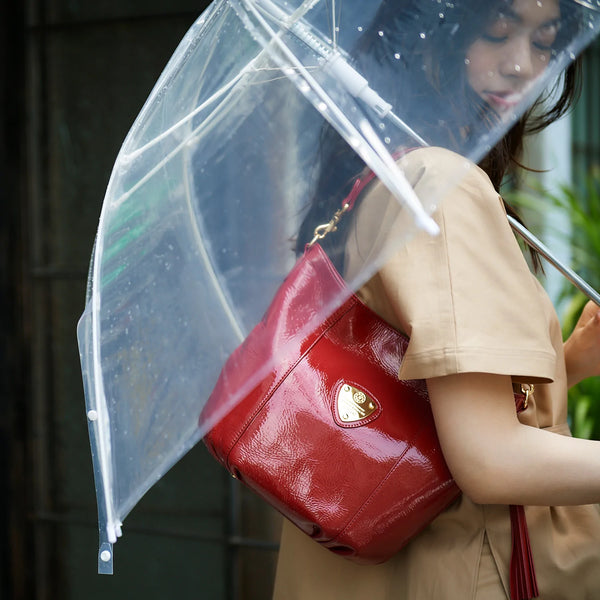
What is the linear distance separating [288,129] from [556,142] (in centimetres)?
297

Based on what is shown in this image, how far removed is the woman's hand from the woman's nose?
23.8 inches

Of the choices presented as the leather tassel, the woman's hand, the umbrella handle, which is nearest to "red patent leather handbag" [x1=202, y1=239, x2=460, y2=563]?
the leather tassel

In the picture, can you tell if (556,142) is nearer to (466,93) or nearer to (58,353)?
(58,353)

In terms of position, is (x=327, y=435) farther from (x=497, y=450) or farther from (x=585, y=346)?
(x=585, y=346)

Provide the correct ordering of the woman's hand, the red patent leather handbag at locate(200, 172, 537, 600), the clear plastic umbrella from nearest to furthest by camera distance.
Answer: the clear plastic umbrella → the red patent leather handbag at locate(200, 172, 537, 600) → the woman's hand

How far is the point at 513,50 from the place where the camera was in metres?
1.04

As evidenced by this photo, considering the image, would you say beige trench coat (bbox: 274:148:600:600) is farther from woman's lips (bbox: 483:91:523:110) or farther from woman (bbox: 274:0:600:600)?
woman's lips (bbox: 483:91:523:110)

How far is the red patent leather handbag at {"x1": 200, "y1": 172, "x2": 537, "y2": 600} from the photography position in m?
1.12

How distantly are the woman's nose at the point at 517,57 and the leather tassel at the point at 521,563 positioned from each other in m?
0.63

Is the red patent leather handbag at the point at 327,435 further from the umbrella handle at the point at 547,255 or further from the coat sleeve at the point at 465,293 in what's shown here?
the umbrella handle at the point at 547,255

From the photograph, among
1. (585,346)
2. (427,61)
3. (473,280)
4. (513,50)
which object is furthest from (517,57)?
(585,346)

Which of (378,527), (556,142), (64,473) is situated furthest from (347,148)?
(556,142)

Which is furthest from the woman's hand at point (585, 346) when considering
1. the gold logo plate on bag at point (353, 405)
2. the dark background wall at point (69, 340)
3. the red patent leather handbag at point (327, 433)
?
the dark background wall at point (69, 340)

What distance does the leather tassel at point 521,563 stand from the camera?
1.17 metres
